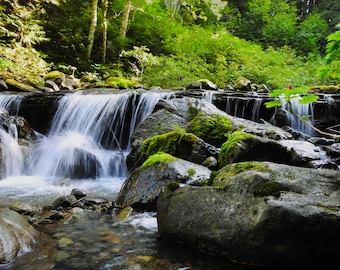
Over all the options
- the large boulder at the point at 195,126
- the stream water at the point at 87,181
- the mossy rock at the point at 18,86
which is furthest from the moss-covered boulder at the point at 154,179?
the mossy rock at the point at 18,86

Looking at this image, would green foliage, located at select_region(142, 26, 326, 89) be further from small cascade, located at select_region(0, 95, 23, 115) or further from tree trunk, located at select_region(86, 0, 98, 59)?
small cascade, located at select_region(0, 95, 23, 115)

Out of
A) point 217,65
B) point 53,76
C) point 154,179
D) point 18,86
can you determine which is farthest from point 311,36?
point 154,179

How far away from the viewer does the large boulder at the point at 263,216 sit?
2.44m

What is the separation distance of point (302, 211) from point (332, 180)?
30.0 inches

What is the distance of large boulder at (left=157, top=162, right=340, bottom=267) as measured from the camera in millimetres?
2439

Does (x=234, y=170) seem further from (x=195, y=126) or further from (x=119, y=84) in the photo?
(x=119, y=84)

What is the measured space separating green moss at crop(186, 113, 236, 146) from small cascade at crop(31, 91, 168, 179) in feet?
6.60

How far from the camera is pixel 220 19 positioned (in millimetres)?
28406

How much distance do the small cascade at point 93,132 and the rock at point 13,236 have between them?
136 inches

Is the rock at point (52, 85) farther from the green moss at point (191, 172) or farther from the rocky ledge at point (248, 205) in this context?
the green moss at point (191, 172)

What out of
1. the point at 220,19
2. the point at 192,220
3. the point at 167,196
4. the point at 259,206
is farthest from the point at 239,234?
the point at 220,19

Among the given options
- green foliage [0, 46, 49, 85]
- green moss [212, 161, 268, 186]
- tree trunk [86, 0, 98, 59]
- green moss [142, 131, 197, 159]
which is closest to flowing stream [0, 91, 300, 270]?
green moss [212, 161, 268, 186]

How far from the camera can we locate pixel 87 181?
6195mm

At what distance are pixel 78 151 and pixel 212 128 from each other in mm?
3086
